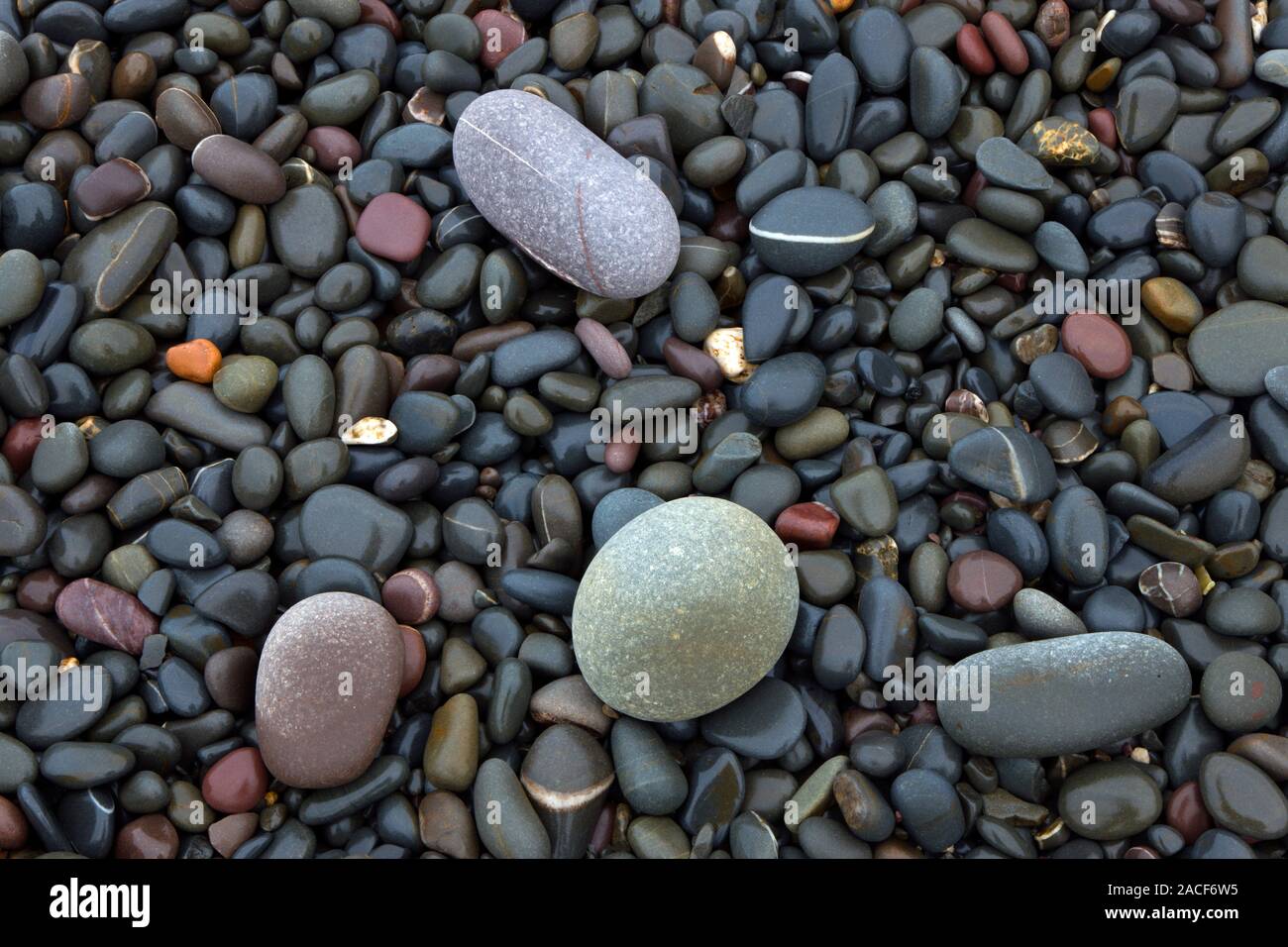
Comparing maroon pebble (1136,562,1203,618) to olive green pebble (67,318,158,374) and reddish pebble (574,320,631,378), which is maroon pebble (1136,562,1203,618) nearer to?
reddish pebble (574,320,631,378)

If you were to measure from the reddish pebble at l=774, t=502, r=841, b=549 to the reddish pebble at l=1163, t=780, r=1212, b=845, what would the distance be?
99 centimetres

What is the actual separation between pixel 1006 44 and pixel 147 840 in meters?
3.18

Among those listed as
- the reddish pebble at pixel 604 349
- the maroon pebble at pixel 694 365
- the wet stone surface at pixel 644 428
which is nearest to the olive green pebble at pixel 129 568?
the wet stone surface at pixel 644 428

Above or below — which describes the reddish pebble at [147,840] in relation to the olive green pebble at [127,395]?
below

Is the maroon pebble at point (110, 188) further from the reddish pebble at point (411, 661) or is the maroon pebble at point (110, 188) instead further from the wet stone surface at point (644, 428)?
the reddish pebble at point (411, 661)

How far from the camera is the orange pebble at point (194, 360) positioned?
2.77 m

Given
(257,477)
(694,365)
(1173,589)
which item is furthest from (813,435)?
(257,477)

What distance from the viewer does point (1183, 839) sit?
2342 millimetres

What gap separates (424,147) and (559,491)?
1164mm

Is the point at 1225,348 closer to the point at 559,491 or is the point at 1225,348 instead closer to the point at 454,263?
the point at 559,491

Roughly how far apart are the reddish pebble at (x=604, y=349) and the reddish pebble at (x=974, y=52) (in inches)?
55.9

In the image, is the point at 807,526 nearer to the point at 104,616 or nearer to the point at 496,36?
the point at 104,616

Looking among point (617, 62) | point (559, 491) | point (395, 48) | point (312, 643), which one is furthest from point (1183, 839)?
point (395, 48)

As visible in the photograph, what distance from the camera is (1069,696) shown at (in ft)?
7.72
